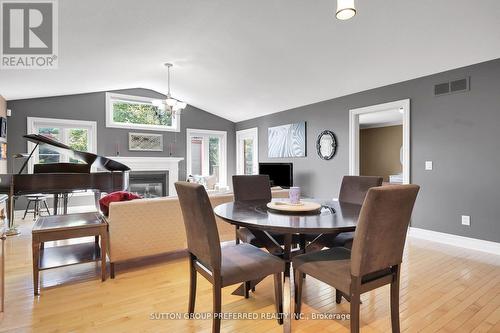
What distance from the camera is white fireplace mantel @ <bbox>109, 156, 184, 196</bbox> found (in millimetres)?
6428

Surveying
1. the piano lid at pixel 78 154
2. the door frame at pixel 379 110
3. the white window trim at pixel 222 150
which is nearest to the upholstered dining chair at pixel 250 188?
the piano lid at pixel 78 154

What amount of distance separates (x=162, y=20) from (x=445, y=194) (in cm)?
434

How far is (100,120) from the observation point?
627 cm

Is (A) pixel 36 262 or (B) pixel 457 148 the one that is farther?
→ (B) pixel 457 148

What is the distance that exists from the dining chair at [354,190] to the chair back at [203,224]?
1.17 meters

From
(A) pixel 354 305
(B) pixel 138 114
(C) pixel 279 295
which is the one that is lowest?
(C) pixel 279 295

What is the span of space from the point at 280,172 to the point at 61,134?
196 inches

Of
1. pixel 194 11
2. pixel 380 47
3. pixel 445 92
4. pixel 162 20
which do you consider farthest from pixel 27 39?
pixel 445 92

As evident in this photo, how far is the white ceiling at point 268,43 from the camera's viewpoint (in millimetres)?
2836

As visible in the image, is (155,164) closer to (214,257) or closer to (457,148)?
(214,257)

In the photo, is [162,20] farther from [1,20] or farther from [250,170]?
[250,170]

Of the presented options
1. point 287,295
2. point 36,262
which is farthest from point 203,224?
point 36,262

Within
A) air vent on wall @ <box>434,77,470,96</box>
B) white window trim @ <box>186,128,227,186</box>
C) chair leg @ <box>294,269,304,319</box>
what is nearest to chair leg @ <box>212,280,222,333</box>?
chair leg @ <box>294,269,304,319</box>

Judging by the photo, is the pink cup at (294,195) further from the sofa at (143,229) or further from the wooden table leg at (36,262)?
the wooden table leg at (36,262)
